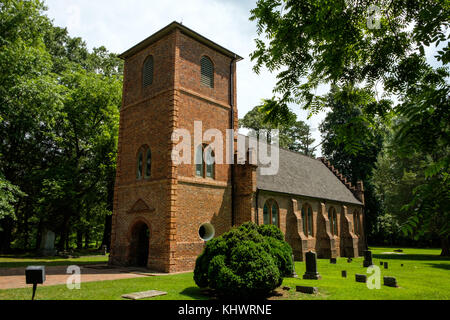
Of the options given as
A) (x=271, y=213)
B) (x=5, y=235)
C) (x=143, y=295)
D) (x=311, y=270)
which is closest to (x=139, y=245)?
(x=271, y=213)

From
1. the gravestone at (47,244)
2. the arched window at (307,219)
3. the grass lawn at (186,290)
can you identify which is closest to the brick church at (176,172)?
the arched window at (307,219)

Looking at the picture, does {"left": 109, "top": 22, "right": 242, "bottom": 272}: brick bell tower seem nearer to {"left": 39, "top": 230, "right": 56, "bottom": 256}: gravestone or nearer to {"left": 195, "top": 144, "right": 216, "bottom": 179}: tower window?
{"left": 195, "top": 144, "right": 216, "bottom": 179}: tower window

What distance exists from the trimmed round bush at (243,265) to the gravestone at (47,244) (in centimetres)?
2305

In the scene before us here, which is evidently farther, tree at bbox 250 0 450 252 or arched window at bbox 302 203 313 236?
arched window at bbox 302 203 313 236

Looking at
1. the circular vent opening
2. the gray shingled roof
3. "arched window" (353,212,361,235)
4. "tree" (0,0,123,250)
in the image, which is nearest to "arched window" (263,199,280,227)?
the gray shingled roof

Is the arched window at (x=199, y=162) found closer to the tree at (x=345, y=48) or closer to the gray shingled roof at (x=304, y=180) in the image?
the gray shingled roof at (x=304, y=180)

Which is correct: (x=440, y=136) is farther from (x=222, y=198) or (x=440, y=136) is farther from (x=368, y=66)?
(x=222, y=198)

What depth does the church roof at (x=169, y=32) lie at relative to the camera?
19516mm

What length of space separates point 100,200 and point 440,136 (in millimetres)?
35901

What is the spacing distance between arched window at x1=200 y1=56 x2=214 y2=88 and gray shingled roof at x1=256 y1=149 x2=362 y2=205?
8.15m

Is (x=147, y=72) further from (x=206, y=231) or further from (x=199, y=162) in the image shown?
(x=206, y=231)

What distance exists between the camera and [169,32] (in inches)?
782

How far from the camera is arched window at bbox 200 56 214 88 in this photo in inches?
830

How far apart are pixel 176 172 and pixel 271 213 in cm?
948
